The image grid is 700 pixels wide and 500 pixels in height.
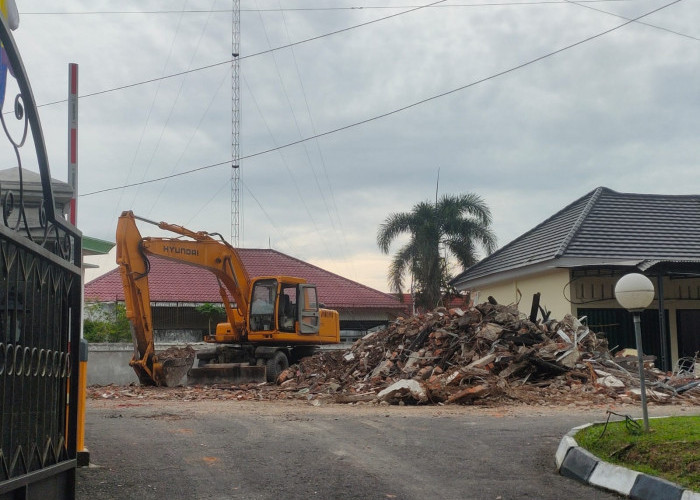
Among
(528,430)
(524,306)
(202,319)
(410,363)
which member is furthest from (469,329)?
(202,319)

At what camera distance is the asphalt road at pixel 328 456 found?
6727 mm

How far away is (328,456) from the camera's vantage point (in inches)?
327

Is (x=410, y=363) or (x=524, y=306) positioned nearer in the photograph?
(x=410, y=363)

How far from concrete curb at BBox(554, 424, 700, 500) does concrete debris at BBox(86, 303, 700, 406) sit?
7.90 meters

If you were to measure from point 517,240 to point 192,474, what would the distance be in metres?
23.3

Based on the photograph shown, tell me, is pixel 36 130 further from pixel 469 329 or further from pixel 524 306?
pixel 524 306

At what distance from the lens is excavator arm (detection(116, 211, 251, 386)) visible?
19.4 meters

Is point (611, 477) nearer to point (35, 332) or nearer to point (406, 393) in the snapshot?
point (35, 332)

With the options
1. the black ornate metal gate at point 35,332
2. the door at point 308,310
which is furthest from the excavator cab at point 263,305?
the black ornate metal gate at point 35,332

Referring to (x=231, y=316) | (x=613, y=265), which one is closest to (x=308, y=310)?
(x=231, y=316)

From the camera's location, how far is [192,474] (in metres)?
7.31

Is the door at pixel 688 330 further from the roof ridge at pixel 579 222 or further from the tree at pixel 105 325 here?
the tree at pixel 105 325

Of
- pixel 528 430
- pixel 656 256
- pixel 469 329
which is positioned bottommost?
pixel 528 430

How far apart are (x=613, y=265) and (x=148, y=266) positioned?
475 inches
